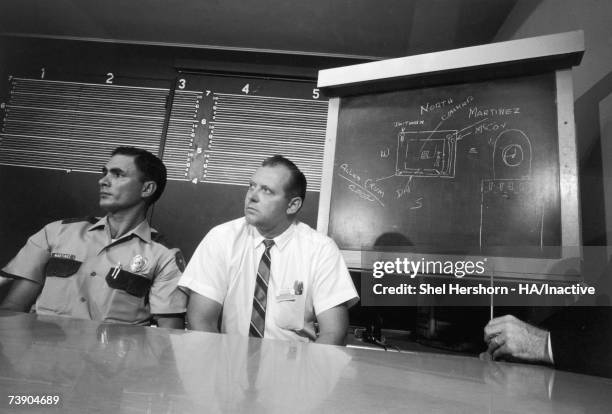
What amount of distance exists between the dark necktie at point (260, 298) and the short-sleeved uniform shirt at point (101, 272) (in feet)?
1.14

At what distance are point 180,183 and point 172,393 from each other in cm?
220

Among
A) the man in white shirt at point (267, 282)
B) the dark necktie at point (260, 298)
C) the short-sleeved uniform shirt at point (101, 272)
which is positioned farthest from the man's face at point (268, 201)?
the short-sleeved uniform shirt at point (101, 272)

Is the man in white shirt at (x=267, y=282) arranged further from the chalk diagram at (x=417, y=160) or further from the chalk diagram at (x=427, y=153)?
the chalk diagram at (x=427, y=153)

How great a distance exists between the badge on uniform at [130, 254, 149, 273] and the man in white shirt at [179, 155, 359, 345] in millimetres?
289

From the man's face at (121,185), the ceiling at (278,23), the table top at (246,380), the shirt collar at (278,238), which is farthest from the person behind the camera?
the ceiling at (278,23)

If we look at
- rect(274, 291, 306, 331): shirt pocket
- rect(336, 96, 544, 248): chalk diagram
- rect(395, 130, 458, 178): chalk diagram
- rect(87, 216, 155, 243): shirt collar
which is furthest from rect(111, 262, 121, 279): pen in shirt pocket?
rect(395, 130, 458, 178): chalk diagram

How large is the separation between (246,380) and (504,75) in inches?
Result: 57.1

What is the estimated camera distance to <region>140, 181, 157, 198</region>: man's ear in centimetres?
171

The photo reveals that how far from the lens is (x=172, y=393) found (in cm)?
22

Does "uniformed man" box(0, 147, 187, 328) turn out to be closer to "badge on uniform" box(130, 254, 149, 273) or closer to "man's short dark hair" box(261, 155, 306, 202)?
"badge on uniform" box(130, 254, 149, 273)

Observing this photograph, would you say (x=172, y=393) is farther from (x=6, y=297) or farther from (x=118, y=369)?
(x=6, y=297)

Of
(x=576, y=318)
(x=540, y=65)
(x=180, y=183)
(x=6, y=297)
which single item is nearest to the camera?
(x=576, y=318)

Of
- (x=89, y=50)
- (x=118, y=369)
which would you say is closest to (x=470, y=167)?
(x=118, y=369)

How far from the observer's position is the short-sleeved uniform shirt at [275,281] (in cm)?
123
